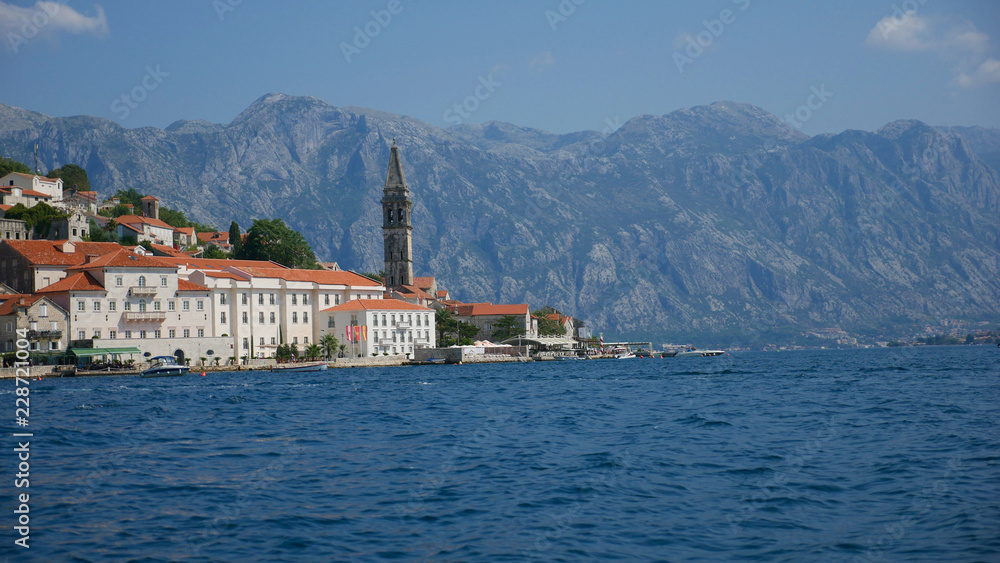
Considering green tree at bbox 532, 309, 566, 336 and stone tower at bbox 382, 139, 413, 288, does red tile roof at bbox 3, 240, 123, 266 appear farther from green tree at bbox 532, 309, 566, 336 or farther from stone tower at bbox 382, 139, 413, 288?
green tree at bbox 532, 309, 566, 336

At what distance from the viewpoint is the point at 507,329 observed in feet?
433

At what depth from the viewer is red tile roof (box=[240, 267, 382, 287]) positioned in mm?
95562

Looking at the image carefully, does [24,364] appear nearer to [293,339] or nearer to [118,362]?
[118,362]

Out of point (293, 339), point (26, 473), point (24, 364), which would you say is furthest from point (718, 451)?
point (293, 339)

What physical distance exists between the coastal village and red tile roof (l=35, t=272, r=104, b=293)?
128mm

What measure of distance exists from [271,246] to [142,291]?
4022 centimetres

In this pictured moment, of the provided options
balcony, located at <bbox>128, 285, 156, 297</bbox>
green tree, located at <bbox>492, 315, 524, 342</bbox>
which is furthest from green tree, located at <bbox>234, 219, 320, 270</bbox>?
balcony, located at <bbox>128, 285, 156, 297</bbox>

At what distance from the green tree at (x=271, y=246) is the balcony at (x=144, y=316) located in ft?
121

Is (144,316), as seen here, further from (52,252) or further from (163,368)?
(52,252)

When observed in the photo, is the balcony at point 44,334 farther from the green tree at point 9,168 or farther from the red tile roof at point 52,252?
the green tree at point 9,168

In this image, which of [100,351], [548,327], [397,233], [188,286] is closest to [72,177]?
[397,233]

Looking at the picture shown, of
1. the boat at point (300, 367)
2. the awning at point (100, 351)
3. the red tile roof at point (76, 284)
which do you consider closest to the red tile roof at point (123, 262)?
the red tile roof at point (76, 284)

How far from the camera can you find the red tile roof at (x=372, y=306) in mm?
98125

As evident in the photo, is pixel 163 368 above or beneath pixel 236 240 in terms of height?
beneath
